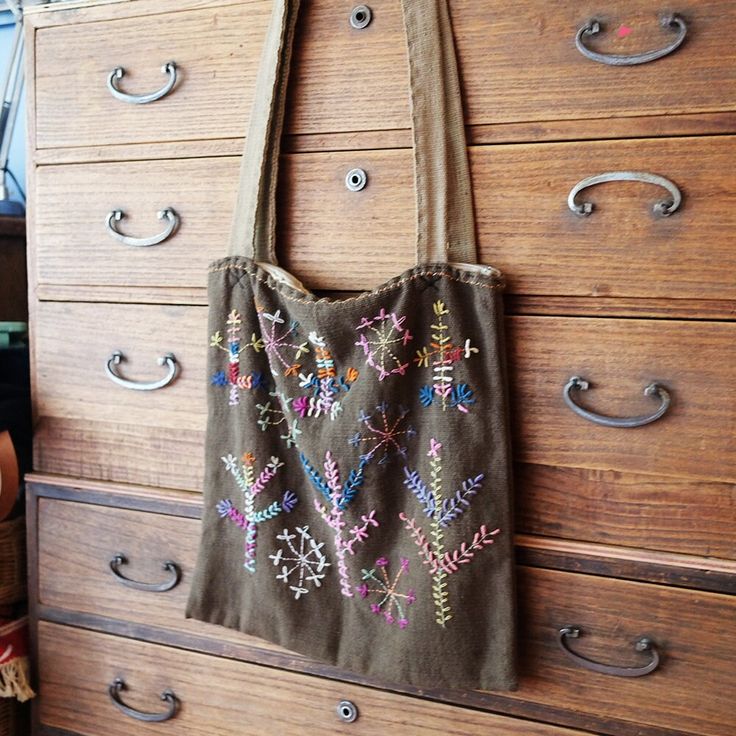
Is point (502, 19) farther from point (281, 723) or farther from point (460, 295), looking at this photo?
point (281, 723)

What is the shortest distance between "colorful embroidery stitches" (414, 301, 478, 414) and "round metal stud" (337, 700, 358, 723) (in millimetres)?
420

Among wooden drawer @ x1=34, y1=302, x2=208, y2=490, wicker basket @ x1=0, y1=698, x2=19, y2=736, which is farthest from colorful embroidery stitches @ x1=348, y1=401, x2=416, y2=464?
wicker basket @ x1=0, y1=698, x2=19, y2=736

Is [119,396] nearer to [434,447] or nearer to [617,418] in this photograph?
[434,447]

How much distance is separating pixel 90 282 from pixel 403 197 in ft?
1.57

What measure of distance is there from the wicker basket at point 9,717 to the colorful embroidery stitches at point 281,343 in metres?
0.74

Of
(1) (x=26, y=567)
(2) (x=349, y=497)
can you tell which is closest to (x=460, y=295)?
(2) (x=349, y=497)

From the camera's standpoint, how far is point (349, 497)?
0.86m

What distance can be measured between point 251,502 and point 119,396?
27cm

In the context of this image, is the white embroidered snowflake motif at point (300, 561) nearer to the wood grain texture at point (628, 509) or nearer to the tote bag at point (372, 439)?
the tote bag at point (372, 439)

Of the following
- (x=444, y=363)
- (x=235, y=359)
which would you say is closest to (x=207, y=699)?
(x=235, y=359)

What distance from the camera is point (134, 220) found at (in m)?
0.99

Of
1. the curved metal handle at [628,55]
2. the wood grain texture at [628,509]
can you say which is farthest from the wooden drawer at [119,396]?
the curved metal handle at [628,55]

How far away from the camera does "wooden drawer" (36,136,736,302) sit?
0.76m

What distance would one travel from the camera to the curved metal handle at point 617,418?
769mm
